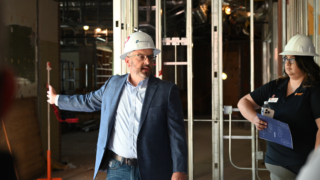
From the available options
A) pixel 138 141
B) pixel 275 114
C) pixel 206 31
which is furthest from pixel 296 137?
pixel 206 31

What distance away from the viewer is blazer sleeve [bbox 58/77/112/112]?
2.28 metres

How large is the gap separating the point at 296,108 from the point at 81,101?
59.8 inches

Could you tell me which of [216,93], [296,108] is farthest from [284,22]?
[296,108]

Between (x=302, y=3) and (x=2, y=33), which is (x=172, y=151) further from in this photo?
(x=302, y=3)

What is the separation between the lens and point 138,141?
2006 millimetres

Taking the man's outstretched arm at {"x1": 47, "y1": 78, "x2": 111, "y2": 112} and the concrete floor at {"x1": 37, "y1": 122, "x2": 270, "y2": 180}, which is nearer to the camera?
the man's outstretched arm at {"x1": 47, "y1": 78, "x2": 111, "y2": 112}

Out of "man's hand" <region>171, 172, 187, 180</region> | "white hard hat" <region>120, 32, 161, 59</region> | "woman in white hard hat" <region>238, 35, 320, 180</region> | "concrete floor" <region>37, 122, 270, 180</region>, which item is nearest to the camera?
"man's hand" <region>171, 172, 187, 180</region>

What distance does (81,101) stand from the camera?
2287mm

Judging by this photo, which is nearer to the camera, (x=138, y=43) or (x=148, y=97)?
(x=148, y=97)

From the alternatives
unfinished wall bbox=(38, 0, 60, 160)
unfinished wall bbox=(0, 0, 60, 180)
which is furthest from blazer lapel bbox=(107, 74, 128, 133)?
unfinished wall bbox=(38, 0, 60, 160)

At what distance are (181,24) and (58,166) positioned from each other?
791 centimetres

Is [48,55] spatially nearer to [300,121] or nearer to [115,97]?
[115,97]

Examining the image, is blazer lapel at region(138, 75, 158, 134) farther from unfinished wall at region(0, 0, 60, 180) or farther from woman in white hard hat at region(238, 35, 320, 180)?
unfinished wall at region(0, 0, 60, 180)

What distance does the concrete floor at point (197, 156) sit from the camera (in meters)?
4.91
